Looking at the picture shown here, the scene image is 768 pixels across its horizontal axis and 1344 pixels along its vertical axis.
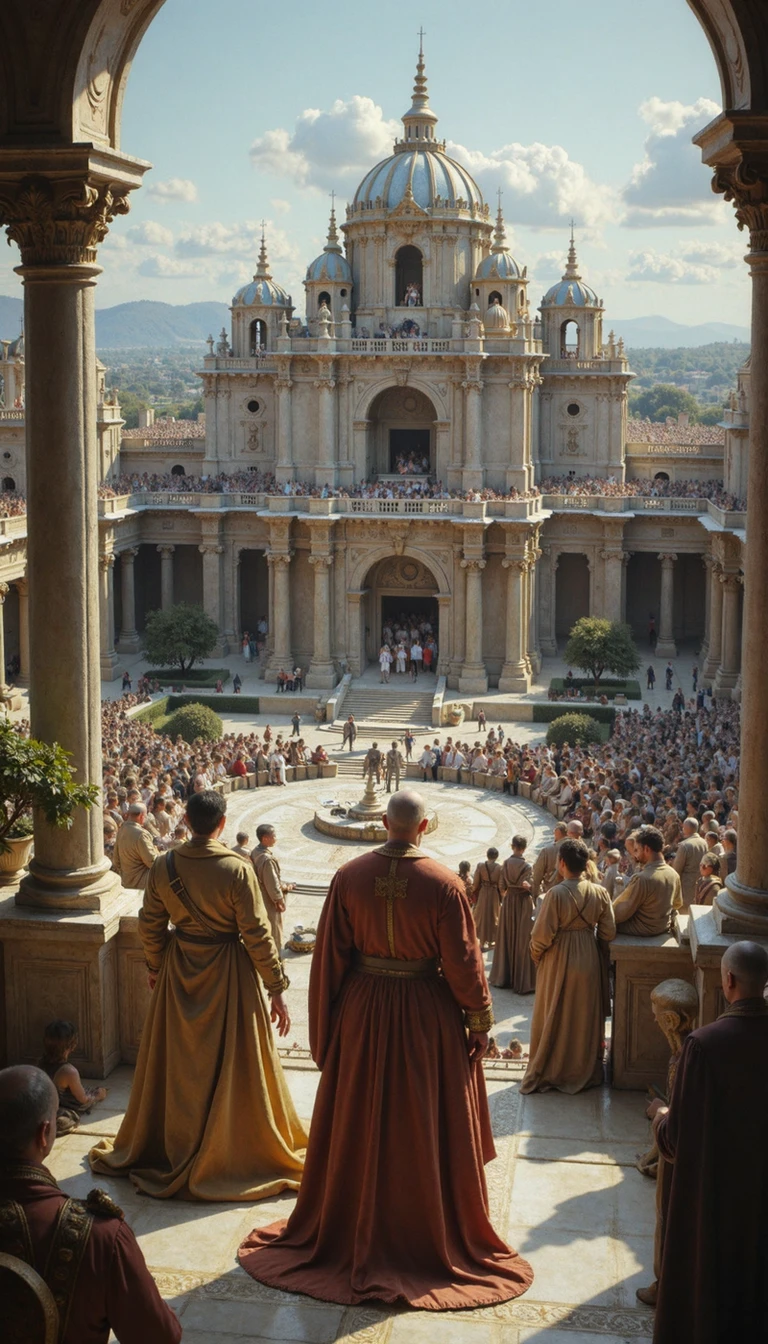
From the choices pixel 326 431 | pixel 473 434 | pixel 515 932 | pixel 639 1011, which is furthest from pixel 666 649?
pixel 639 1011

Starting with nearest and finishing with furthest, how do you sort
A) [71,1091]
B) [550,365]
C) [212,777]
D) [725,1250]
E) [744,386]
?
[725,1250], [71,1091], [212,777], [744,386], [550,365]

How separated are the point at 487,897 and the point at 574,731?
658 inches

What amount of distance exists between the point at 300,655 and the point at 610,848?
90.2ft

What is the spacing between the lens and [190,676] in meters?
42.8

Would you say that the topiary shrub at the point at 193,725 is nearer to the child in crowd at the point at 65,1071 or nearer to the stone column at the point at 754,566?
the child in crowd at the point at 65,1071

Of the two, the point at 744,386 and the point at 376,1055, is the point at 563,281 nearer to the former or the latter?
the point at 744,386

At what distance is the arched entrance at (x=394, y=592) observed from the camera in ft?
148

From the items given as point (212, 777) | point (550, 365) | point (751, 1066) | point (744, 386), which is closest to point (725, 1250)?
point (751, 1066)

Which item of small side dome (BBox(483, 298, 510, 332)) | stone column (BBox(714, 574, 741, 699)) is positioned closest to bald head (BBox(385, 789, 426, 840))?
stone column (BBox(714, 574, 741, 699))

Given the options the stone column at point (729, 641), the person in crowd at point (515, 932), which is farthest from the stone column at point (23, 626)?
the person in crowd at point (515, 932)

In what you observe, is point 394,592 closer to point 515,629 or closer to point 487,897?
point 515,629

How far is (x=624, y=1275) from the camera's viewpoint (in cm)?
733

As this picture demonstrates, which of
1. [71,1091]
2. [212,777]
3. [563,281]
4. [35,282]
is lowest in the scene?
[212,777]

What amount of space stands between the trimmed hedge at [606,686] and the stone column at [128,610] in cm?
1267
